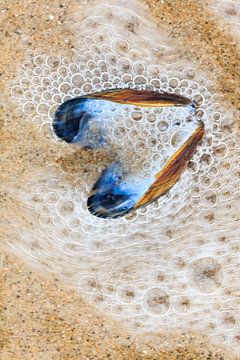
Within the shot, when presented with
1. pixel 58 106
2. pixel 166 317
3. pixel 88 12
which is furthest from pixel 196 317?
pixel 88 12

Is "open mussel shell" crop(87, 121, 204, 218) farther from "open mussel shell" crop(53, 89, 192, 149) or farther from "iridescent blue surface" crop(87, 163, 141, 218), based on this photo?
"open mussel shell" crop(53, 89, 192, 149)

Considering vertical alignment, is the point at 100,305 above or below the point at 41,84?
below

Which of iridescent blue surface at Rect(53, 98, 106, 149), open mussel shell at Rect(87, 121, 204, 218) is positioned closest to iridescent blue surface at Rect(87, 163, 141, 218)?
open mussel shell at Rect(87, 121, 204, 218)

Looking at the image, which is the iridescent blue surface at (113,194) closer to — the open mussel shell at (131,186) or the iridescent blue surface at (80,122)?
the open mussel shell at (131,186)

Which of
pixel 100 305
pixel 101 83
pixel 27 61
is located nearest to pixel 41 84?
pixel 27 61

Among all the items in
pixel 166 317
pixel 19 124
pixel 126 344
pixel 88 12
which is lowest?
pixel 126 344

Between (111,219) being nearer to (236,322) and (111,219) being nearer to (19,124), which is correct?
(19,124)
